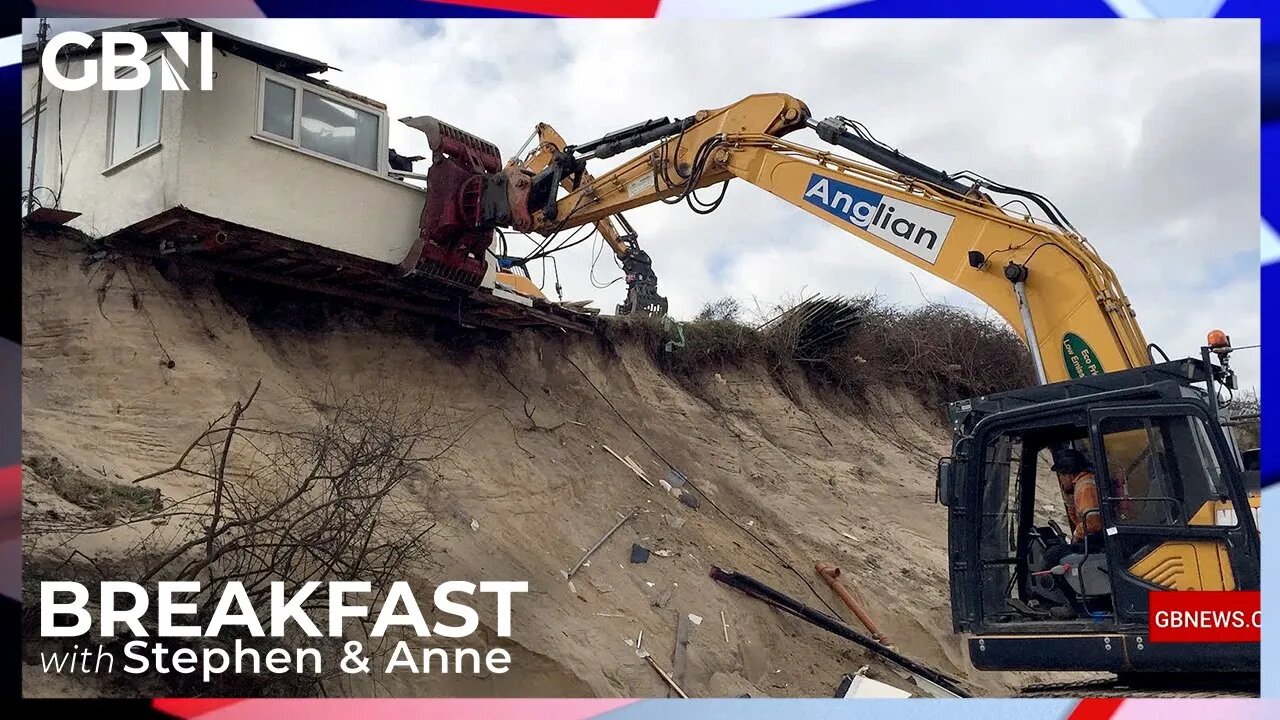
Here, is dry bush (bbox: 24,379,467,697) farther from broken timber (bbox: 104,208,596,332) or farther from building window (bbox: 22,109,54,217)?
building window (bbox: 22,109,54,217)

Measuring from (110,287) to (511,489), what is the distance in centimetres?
387

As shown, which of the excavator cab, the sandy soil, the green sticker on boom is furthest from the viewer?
the sandy soil

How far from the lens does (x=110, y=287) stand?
8.96 meters

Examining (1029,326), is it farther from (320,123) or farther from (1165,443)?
(320,123)

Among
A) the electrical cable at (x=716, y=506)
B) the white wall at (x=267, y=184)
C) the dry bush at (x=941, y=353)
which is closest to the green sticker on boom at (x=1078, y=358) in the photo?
the electrical cable at (x=716, y=506)

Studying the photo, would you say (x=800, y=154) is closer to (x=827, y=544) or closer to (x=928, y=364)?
(x=827, y=544)

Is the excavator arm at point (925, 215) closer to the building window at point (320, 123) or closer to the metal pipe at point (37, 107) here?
the building window at point (320, 123)

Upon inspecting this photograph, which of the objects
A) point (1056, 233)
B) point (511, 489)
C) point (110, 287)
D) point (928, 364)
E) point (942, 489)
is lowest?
point (942, 489)

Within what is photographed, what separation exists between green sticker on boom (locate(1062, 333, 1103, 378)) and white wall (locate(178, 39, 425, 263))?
587 cm

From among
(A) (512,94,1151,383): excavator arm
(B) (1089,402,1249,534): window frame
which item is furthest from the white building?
(B) (1089,402,1249,534): window frame

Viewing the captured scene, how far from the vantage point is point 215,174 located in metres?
8.47

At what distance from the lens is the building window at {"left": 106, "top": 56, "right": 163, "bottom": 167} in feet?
27.7

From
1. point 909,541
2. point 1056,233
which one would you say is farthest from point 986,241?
point 909,541

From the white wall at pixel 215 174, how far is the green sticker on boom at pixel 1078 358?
5899 mm
